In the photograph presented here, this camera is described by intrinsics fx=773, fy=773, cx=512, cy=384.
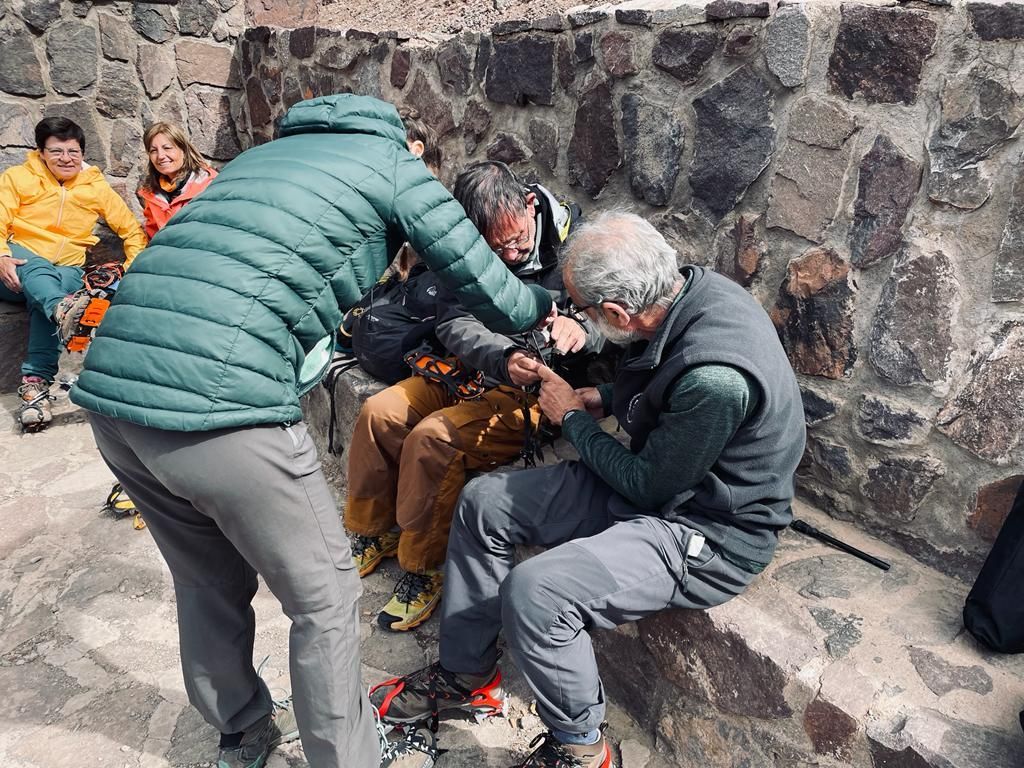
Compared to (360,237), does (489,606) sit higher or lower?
lower

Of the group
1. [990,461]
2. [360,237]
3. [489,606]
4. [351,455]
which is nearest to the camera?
[360,237]

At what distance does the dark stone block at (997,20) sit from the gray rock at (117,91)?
15.2 feet

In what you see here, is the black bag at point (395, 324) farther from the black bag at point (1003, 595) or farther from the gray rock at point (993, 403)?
the black bag at point (1003, 595)

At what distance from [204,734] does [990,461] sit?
2.11m

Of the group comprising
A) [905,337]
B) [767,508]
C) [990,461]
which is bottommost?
[767,508]

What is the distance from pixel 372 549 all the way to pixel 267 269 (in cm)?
148

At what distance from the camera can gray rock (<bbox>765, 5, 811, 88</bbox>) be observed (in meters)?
1.92

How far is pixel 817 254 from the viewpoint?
2020 millimetres

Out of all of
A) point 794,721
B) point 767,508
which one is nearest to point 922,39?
point 767,508

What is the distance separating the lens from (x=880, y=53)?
180 cm

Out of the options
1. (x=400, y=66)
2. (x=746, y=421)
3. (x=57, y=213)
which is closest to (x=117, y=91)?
(x=57, y=213)

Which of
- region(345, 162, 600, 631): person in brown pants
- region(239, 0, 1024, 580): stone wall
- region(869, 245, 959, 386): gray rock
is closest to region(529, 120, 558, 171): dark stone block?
region(239, 0, 1024, 580): stone wall

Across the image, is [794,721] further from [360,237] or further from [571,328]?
[360,237]

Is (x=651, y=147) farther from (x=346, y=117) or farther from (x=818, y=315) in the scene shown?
(x=346, y=117)
